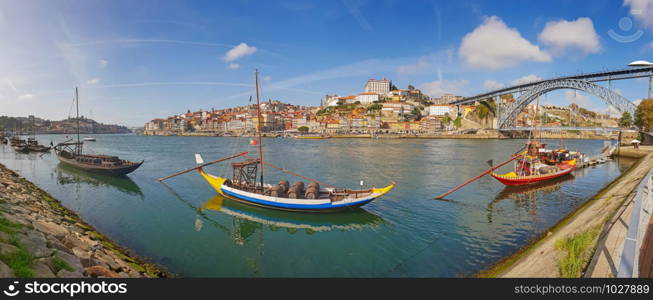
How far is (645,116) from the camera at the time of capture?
117 ft

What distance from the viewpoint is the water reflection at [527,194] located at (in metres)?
13.7

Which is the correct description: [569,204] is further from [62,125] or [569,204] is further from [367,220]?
[62,125]

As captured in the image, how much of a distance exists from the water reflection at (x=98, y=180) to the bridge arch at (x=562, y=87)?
31343mm

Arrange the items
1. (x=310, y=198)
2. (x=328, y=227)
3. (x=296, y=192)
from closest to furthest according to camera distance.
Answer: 1. (x=328, y=227)
2. (x=310, y=198)
3. (x=296, y=192)

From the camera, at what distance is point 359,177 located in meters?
21.9

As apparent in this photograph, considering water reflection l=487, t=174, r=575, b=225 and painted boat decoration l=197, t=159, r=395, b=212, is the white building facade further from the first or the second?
painted boat decoration l=197, t=159, r=395, b=212

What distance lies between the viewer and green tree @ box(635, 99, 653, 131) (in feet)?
115

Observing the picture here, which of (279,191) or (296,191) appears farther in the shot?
Answer: (279,191)

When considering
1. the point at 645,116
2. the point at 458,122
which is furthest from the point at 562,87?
the point at 458,122

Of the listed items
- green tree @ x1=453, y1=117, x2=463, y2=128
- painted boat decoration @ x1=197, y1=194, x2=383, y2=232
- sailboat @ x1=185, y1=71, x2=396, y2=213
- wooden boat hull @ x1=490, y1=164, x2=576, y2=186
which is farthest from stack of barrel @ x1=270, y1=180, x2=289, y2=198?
green tree @ x1=453, y1=117, x2=463, y2=128

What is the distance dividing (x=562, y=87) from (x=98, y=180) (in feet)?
254

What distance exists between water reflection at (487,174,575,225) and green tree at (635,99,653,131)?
2571cm

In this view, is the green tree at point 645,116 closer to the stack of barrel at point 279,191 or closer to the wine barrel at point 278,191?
the stack of barrel at point 279,191

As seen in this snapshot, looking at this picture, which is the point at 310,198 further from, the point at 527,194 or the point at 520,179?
the point at 520,179
